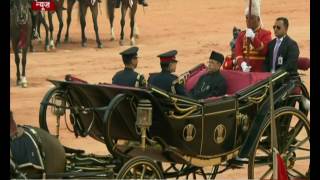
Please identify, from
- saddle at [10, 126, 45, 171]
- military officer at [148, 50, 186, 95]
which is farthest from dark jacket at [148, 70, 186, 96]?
saddle at [10, 126, 45, 171]

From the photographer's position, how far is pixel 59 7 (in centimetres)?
2456

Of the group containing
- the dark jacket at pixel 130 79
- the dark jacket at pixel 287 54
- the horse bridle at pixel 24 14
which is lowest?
the dark jacket at pixel 130 79

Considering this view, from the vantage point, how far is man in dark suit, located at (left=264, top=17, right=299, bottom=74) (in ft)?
35.0

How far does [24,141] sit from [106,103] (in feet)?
4.35

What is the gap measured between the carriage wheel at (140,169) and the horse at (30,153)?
0.61m

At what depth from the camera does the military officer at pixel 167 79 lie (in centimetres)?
957

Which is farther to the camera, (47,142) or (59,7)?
(59,7)

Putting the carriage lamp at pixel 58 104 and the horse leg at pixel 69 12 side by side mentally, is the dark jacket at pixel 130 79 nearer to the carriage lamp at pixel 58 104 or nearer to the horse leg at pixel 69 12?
the carriage lamp at pixel 58 104

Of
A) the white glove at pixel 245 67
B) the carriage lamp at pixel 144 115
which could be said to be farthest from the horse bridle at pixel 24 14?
the carriage lamp at pixel 144 115

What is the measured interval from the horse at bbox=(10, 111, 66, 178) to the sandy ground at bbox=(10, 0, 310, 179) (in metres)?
3.80

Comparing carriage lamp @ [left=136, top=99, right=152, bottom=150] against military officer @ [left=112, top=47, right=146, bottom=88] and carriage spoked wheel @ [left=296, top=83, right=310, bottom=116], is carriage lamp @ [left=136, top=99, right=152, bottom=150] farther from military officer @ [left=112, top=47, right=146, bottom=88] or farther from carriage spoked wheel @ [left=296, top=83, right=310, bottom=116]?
carriage spoked wheel @ [left=296, top=83, right=310, bottom=116]
